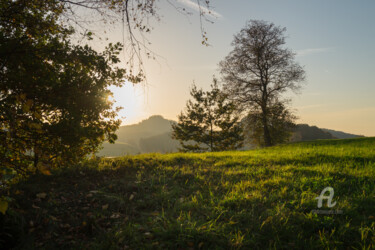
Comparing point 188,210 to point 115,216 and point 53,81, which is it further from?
point 53,81

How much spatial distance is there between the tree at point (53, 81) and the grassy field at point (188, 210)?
125 cm

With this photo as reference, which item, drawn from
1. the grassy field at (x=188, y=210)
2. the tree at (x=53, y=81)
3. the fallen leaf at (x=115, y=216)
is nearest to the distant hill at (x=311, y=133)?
the grassy field at (x=188, y=210)

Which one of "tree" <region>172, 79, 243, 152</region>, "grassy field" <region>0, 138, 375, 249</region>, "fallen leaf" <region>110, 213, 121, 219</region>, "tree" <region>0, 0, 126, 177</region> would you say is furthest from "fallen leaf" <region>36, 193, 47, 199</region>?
"tree" <region>172, 79, 243, 152</region>

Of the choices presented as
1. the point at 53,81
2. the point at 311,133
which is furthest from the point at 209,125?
the point at 311,133

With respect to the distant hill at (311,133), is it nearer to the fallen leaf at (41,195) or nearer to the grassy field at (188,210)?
the grassy field at (188,210)

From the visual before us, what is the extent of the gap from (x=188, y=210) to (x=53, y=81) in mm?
4884

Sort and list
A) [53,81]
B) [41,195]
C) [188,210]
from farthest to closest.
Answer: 1. [53,81]
2. [41,195]
3. [188,210]

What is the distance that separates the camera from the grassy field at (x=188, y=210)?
3.39 m

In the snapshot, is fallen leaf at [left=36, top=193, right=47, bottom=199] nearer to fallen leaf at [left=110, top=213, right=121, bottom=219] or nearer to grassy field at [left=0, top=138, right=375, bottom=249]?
grassy field at [left=0, top=138, right=375, bottom=249]

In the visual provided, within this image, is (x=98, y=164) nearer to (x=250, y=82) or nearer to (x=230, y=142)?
(x=250, y=82)

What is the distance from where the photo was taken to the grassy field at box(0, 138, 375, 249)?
3.39m

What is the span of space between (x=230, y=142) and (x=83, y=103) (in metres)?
23.7

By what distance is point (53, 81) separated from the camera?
555cm

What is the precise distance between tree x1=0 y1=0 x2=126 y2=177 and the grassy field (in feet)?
4.09
